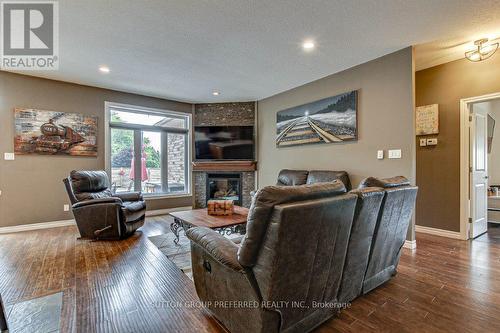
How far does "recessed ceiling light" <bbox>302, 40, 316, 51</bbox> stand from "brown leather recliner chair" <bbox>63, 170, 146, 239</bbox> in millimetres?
3445

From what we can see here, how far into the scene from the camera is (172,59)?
349 cm

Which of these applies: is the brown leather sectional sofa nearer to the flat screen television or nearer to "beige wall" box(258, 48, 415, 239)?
"beige wall" box(258, 48, 415, 239)

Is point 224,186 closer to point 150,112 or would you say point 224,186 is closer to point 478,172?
point 150,112

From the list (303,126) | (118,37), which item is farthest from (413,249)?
(118,37)

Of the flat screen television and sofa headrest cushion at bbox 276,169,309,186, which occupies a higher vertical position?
the flat screen television

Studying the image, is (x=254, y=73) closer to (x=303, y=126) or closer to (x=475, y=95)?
(x=303, y=126)

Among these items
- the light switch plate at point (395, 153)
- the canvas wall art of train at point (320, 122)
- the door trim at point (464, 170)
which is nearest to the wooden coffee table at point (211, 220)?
the canvas wall art of train at point (320, 122)

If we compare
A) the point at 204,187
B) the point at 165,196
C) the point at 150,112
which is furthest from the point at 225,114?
the point at 165,196

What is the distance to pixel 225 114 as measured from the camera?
235 inches

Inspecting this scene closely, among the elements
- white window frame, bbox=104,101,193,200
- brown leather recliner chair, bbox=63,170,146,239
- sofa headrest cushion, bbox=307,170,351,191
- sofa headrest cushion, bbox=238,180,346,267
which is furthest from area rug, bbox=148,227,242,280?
white window frame, bbox=104,101,193,200

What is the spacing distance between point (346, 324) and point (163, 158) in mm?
5044

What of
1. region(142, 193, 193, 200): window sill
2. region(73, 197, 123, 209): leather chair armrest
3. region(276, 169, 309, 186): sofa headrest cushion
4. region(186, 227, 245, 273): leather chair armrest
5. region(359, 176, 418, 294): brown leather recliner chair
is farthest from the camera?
region(142, 193, 193, 200): window sill

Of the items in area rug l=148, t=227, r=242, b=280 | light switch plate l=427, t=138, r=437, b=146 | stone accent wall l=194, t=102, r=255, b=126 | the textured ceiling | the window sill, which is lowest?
area rug l=148, t=227, r=242, b=280

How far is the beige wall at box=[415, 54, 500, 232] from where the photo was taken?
3.42 metres
